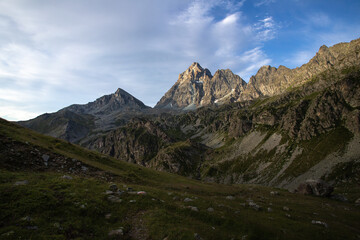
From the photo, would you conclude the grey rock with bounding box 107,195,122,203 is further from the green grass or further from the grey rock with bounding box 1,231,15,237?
the green grass

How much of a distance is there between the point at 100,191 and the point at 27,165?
1465cm

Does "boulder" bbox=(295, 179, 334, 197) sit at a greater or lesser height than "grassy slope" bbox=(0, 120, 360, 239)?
lesser

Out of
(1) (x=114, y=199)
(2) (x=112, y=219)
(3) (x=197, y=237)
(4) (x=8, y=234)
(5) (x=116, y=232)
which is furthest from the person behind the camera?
(1) (x=114, y=199)

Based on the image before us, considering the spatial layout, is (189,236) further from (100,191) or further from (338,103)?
(338,103)

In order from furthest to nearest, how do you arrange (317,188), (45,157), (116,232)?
(317,188), (45,157), (116,232)

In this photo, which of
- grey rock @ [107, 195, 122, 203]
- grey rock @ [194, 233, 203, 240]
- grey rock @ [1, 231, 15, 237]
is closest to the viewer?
grey rock @ [1, 231, 15, 237]

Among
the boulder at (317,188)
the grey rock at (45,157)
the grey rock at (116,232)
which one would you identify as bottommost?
the boulder at (317,188)

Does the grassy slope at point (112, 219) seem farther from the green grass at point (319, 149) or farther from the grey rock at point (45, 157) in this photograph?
the green grass at point (319, 149)

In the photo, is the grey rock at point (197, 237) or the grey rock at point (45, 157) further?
the grey rock at point (45, 157)

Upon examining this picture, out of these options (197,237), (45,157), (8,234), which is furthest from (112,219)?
(45,157)

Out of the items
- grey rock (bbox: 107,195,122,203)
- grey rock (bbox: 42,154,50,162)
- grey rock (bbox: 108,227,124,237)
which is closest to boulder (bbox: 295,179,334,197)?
grey rock (bbox: 107,195,122,203)

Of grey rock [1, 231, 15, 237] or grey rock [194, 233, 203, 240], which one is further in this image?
grey rock [194, 233, 203, 240]

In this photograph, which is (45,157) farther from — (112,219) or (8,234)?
(8,234)

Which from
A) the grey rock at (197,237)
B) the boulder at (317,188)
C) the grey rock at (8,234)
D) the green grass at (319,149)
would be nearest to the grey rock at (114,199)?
the grey rock at (8,234)
